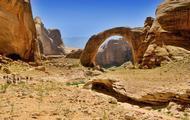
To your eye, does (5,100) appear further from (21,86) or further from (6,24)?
(6,24)

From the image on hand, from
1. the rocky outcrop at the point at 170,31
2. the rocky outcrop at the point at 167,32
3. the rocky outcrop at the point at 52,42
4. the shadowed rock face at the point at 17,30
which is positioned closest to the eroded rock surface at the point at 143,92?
the rocky outcrop at the point at 167,32

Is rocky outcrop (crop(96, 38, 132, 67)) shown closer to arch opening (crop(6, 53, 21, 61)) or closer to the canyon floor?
arch opening (crop(6, 53, 21, 61))

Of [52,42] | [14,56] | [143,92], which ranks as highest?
[52,42]

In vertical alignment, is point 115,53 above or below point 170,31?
below

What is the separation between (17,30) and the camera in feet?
73.0

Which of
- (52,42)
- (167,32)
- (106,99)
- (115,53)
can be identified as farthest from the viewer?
(52,42)

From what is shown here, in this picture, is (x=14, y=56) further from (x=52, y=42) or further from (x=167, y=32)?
(x=52, y=42)

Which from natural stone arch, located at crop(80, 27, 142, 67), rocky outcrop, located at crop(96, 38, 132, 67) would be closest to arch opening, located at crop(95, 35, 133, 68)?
rocky outcrop, located at crop(96, 38, 132, 67)

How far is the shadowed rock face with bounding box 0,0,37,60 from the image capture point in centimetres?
2081

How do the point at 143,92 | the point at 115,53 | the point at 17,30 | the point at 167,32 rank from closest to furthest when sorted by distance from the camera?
the point at 143,92 → the point at 167,32 → the point at 17,30 → the point at 115,53

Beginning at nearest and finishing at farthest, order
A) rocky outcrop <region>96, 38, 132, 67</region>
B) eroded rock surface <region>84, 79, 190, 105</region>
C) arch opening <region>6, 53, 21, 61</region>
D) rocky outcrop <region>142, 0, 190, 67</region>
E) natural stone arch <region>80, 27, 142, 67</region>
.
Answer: eroded rock surface <region>84, 79, 190, 105</region> < rocky outcrop <region>142, 0, 190, 67</region> < arch opening <region>6, 53, 21, 61</region> < natural stone arch <region>80, 27, 142, 67</region> < rocky outcrop <region>96, 38, 132, 67</region>

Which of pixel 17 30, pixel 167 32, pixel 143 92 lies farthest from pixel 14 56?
pixel 143 92

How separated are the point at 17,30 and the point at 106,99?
1227cm

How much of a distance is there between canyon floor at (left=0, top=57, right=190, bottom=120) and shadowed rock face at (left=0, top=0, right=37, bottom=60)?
409 centimetres
